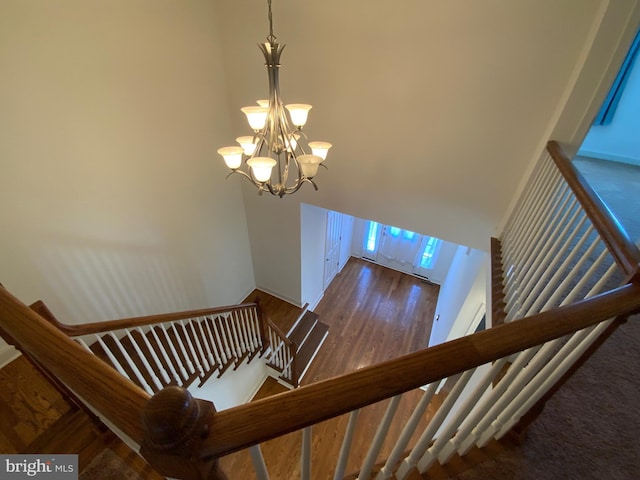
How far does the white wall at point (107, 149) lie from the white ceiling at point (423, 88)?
2.25 feet

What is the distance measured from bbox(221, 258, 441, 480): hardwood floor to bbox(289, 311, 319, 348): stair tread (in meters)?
0.42

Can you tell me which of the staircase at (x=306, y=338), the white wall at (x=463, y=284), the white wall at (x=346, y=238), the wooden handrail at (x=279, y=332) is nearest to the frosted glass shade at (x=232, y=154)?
the wooden handrail at (x=279, y=332)

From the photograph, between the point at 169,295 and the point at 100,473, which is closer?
the point at 100,473

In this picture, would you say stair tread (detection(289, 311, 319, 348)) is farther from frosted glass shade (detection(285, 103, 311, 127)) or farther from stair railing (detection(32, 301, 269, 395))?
frosted glass shade (detection(285, 103, 311, 127))

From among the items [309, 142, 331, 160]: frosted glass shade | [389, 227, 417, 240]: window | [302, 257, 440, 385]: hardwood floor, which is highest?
[309, 142, 331, 160]: frosted glass shade

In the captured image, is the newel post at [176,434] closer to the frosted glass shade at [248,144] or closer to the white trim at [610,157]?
the frosted glass shade at [248,144]

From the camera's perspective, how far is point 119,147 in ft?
8.04

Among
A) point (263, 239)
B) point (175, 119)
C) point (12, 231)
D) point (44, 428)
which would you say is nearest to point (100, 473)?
point (44, 428)

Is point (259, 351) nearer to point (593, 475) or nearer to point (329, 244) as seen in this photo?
point (329, 244)

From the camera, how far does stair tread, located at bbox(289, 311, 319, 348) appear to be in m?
4.56

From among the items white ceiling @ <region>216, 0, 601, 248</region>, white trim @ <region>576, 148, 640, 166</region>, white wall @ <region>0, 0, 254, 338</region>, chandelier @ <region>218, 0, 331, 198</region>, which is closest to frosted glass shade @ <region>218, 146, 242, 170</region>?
chandelier @ <region>218, 0, 331, 198</region>

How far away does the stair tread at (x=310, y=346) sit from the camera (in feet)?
14.4

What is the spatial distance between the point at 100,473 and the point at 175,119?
9.30 ft

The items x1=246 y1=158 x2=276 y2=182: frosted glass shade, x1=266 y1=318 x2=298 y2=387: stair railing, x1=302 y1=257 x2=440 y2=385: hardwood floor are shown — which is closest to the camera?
x1=246 y1=158 x2=276 y2=182: frosted glass shade
